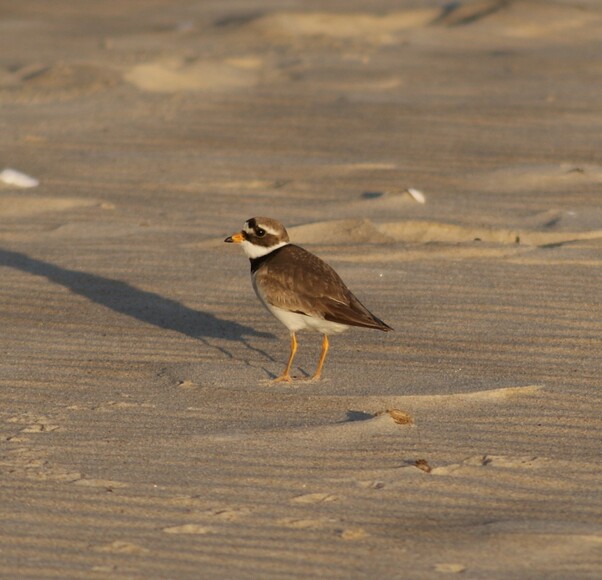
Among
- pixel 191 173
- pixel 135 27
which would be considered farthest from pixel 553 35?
pixel 191 173

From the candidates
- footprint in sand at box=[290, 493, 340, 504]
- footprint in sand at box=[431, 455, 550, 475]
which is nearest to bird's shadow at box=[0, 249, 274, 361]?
footprint in sand at box=[431, 455, 550, 475]

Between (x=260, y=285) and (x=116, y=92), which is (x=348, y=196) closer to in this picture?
(x=260, y=285)

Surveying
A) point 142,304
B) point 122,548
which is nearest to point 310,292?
point 142,304

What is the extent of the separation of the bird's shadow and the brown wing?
0.55 meters

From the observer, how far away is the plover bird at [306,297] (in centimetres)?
630

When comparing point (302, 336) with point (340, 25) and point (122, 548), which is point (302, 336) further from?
point (340, 25)

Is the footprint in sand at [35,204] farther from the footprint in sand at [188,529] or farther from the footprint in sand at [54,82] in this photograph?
the footprint in sand at [188,529]

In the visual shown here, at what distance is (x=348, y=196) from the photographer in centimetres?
988

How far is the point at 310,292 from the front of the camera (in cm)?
638

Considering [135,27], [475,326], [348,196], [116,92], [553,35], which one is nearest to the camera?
[475,326]

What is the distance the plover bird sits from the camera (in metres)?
6.30

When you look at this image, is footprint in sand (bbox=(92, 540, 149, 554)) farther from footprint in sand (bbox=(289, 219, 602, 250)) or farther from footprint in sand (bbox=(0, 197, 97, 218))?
footprint in sand (bbox=(0, 197, 97, 218))

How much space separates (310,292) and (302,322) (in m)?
0.16

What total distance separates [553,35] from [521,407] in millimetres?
11450
